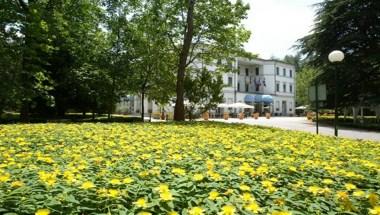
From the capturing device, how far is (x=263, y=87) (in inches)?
2857

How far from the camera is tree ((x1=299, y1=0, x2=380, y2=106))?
2923cm

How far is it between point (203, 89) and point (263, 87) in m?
46.6

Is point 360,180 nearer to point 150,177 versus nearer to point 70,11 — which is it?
point 150,177

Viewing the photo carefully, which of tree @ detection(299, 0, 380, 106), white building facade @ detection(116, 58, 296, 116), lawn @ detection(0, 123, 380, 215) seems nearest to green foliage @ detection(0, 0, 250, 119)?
tree @ detection(299, 0, 380, 106)

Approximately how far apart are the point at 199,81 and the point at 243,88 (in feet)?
146

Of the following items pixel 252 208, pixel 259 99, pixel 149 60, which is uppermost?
pixel 149 60

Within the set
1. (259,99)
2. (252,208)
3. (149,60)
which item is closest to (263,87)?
(259,99)

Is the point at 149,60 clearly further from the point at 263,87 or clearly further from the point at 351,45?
the point at 263,87

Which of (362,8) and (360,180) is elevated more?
(362,8)

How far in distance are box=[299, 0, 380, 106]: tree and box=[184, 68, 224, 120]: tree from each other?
29.7 ft

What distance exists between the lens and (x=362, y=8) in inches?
1176

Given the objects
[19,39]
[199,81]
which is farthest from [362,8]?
[19,39]

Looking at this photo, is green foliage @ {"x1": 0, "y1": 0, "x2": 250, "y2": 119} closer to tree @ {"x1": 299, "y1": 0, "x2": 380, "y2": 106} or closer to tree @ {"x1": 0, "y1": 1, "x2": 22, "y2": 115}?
tree @ {"x1": 0, "y1": 1, "x2": 22, "y2": 115}

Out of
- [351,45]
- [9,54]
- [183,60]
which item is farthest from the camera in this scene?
[351,45]
